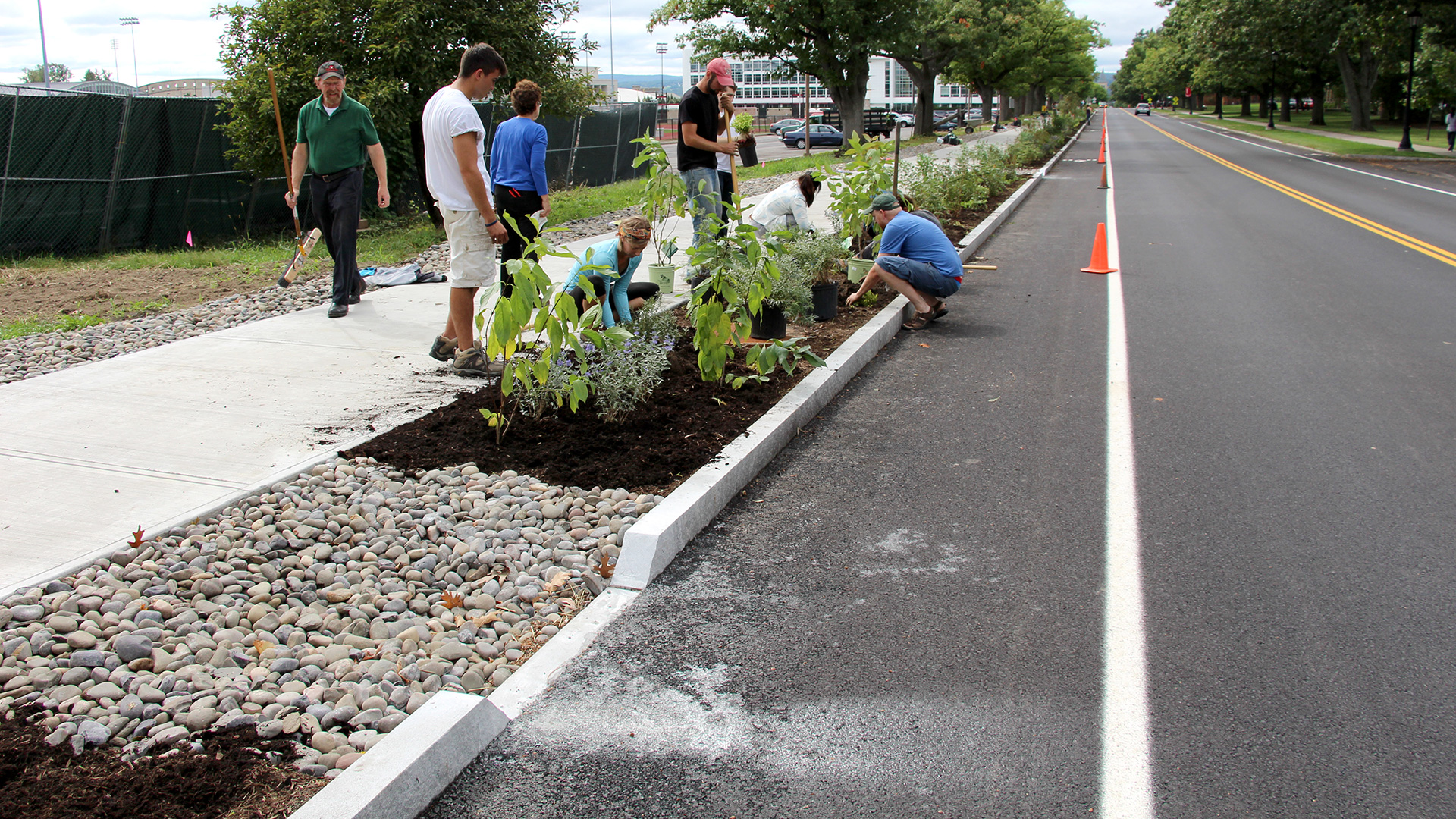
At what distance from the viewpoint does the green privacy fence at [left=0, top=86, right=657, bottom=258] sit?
41.6 ft

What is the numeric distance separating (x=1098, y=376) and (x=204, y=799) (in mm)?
6186

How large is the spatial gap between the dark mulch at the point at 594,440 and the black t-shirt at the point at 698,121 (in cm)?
333

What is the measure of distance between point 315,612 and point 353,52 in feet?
42.3

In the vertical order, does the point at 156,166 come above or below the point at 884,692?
above

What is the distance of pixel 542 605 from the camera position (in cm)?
373

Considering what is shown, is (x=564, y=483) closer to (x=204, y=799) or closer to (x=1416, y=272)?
(x=204, y=799)

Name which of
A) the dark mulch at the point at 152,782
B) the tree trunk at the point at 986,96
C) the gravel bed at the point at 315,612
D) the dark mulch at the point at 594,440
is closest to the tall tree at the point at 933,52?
the tree trunk at the point at 986,96

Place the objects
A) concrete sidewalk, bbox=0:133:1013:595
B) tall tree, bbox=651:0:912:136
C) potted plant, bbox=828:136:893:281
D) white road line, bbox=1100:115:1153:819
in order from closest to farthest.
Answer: white road line, bbox=1100:115:1153:819 < concrete sidewalk, bbox=0:133:1013:595 < potted plant, bbox=828:136:893:281 < tall tree, bbox=651:0:912:136

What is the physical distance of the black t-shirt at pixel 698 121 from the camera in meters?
8.43

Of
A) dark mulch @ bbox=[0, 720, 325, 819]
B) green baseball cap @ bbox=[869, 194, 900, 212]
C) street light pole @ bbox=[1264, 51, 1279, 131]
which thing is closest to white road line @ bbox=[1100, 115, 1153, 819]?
dark mulch @ bbox=[0, 720, 325, 819]

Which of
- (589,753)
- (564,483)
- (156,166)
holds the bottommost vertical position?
(589,753)

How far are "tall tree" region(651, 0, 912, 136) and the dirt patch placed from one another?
26.0 meters

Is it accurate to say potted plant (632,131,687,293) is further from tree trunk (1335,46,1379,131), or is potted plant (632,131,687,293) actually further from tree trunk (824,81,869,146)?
tree trunk (1335,46,1379,131)

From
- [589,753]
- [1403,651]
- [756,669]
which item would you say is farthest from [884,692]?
[1403,651]
